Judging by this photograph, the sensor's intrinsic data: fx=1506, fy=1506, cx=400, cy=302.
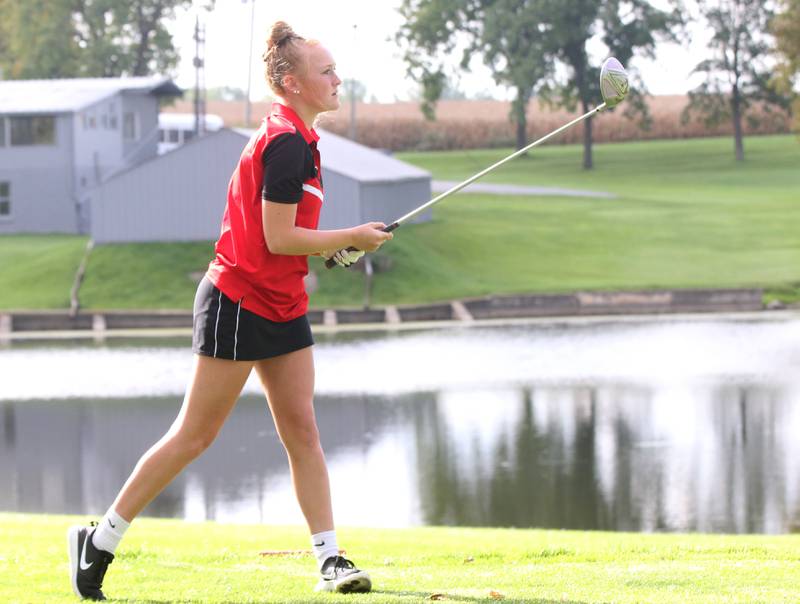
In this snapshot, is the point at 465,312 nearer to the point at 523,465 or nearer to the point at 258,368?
the point at 523,465

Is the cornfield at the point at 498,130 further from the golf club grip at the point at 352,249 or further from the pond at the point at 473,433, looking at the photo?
the golf club grip at the point at 352,249

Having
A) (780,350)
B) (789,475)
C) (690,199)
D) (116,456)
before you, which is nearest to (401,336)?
(780,350)

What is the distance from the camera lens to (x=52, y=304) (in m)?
35.4

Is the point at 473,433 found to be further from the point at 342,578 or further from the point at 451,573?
the point at 342,578

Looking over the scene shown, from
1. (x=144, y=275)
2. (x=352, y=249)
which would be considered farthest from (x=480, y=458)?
(x=144, y=275)

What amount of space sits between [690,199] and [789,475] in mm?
41910

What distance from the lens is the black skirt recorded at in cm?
545

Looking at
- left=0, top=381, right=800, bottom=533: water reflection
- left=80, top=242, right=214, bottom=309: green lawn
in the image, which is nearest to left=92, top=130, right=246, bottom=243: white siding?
left=80, top=242, right=214, bottom=309: green lawn

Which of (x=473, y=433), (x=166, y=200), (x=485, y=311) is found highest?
(x=166, y=200)

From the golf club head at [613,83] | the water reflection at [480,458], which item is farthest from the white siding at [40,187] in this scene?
the golf club head at [613,83]

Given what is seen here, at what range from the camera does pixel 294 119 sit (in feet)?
18.1

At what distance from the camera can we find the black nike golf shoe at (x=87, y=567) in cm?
546

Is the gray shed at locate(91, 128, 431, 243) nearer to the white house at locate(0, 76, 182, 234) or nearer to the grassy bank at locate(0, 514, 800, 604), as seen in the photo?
the white house at locate(0, 76, 182, 234)

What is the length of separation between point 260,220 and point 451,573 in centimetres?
175
